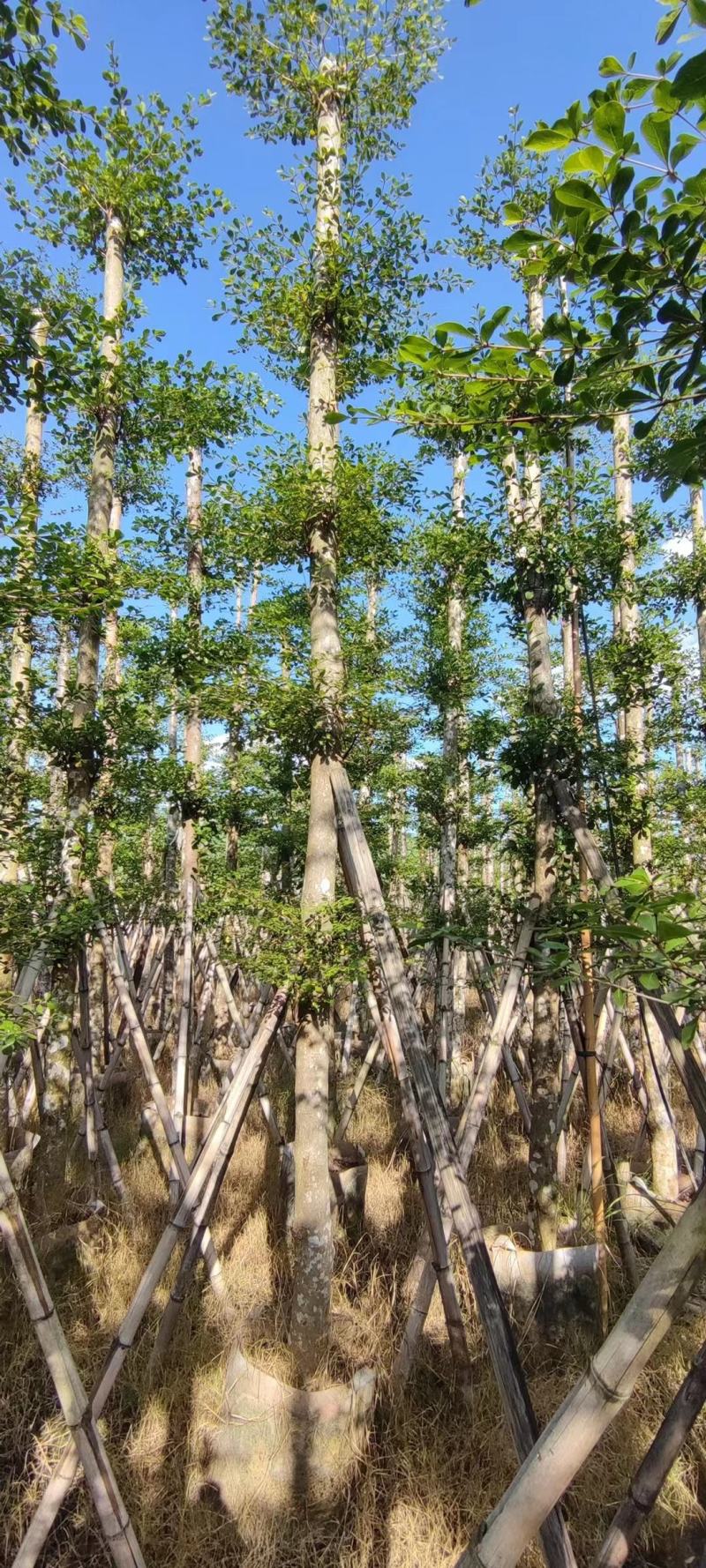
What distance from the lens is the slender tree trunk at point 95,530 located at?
520 centimetres

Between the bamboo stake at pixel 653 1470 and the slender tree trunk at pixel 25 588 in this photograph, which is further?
the slender tree trunk at pixel 25 588

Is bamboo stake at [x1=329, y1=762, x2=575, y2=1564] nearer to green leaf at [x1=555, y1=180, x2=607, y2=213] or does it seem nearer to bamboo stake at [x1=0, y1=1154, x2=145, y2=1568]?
bamboo stake at [x1=0, y1=1154, x2=145, y2=1568]

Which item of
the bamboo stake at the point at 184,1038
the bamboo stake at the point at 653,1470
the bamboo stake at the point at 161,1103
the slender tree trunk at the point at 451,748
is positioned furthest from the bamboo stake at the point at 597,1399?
the slender tree trunk at the point at 451,748

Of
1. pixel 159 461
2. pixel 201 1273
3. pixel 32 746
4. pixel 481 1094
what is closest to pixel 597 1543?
pixel 481 1094

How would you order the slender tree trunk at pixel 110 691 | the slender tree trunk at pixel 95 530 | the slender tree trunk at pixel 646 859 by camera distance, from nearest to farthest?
the slender tree trunk at pixel 95 530
the slender tree trunk at pixel 646 859
the slender tree trunk at pixel 110 691

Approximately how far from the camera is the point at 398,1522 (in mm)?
2939

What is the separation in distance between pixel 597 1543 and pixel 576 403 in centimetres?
418

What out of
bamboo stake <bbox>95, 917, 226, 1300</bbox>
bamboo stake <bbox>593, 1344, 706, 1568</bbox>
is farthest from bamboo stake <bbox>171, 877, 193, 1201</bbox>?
bamboo stake <bbox>593, 1344, 706, 1568</bbox>

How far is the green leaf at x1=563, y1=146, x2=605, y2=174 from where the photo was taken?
115 cm

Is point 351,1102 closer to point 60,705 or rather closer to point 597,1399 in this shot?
point 60,705

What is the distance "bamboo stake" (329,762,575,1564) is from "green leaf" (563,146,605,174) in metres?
2.88

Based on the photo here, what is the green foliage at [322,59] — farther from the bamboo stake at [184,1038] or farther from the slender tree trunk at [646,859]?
the bamboo stake at [184,1038]

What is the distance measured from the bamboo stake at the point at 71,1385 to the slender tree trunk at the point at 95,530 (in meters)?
Answer: 2.48

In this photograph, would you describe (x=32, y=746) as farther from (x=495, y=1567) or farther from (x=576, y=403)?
(x=495, y=1567)
